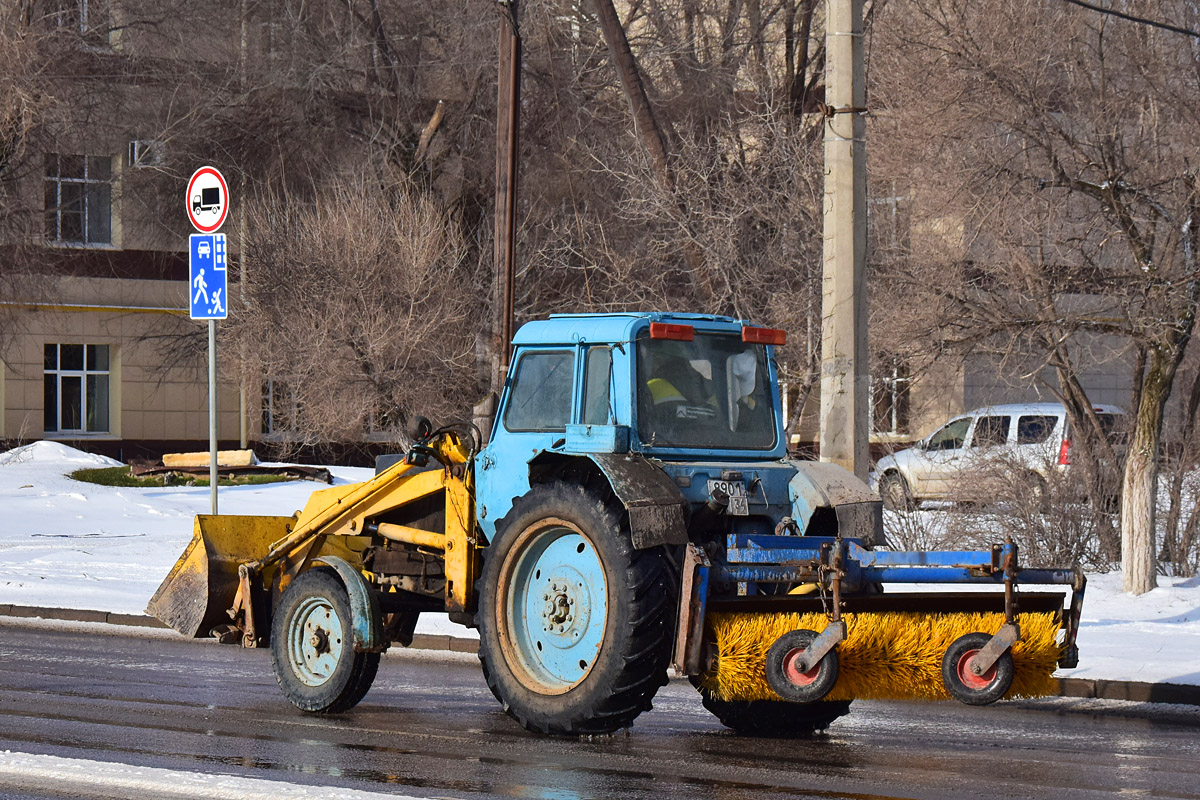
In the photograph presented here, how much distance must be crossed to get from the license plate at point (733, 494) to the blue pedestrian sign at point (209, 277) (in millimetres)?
7139

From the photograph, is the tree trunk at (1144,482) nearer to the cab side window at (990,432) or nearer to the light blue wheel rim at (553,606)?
the cab side window at (990,432)

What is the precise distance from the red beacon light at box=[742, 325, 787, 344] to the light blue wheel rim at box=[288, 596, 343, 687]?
2968 millimetres

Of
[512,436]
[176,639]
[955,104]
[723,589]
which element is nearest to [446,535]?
[512,436]

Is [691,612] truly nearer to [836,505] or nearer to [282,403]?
[836,505]

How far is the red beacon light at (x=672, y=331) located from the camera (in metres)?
8.74

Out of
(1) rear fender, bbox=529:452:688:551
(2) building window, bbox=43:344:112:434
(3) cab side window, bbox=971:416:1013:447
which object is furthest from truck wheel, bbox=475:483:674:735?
(2) building window, bbox=43:344:112:434

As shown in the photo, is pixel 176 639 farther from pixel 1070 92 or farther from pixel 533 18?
pixel 533 18

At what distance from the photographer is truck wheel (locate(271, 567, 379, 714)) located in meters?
9.54

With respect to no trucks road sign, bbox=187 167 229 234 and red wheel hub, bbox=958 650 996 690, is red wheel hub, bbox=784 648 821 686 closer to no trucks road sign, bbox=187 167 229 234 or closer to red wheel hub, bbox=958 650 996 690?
red wheel hub, bbox=958 650 996 690

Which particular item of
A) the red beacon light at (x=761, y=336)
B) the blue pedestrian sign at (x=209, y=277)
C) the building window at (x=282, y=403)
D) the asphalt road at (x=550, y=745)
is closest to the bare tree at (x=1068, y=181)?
the asphalt road at (x=550, y=745)

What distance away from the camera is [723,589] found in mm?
8250

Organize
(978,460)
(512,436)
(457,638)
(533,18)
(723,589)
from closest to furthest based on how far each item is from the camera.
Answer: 1. (723,589)
2. (512,436)
3. (457,638)
4. (978,460)
5. (533,18)

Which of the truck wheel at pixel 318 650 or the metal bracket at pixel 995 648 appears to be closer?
the metal bracket at pixel 995 648

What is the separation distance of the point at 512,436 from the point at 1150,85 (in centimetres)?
968
